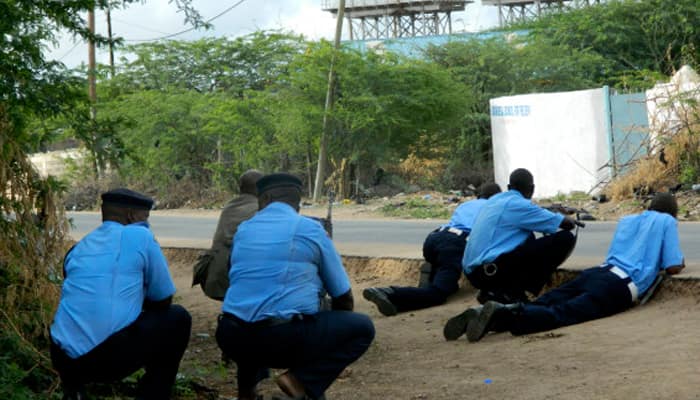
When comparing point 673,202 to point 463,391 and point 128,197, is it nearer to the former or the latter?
point 463,391

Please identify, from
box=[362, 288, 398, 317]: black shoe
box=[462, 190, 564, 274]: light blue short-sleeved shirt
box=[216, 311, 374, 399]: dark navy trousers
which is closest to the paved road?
box=[462, 190, 564, 274]: light blue short-sleeved shirt

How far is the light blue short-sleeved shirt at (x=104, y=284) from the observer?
17.2ft

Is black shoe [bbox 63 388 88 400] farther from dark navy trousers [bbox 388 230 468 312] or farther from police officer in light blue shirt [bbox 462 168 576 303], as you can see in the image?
dark navy trousers [bbox 388 230 468 312]

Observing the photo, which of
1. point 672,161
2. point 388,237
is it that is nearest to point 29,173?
point 388,237

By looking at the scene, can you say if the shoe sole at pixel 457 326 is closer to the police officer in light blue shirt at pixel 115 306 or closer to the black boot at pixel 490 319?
the black boot at pixel 490 319

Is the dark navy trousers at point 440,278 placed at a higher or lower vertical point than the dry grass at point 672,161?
lower

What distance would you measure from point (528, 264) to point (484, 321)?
106 cm

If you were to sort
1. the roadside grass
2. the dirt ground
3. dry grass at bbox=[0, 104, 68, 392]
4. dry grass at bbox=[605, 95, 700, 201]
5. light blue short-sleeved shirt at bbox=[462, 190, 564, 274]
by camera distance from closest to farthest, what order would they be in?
the dirt ground < dry grass at bbox=[0, 104, 68, 392] < light blue short-sleeved shirt at bbox=[462, 190, 564, 274] < dry grass at bbox=[605, 95, 700, 201] < the roadside grass

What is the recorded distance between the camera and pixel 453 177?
27891 millimetres

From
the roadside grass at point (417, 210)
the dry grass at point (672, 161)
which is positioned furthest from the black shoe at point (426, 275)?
the dry grass at point (672, 161)

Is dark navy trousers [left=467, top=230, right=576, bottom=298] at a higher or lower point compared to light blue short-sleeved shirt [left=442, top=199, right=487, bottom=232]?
lower

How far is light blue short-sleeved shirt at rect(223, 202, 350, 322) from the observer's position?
5379 millimetres

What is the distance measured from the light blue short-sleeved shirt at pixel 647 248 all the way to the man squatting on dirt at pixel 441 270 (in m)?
2.00

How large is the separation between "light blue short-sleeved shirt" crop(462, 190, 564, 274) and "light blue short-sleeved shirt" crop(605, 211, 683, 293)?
25.5 inches
